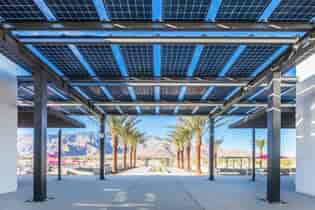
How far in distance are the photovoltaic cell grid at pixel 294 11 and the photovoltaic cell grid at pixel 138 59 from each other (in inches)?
157

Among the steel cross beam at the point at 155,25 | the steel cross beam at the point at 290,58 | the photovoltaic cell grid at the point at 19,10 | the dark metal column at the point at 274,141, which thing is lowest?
the dark metal column at the point at 274,141

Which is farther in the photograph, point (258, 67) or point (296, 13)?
point (258, 67)

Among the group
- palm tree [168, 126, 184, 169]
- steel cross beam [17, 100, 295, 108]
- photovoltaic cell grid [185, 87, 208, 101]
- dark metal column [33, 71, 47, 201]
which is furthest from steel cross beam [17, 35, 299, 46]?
palm tree [168, 126, 184, 169]

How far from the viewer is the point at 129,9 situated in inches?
339

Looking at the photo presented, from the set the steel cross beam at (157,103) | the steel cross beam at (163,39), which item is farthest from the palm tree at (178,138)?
the steel cross beam at (163,39)

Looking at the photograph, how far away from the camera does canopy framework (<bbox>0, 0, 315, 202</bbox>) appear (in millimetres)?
8703

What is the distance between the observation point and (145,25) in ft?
30.5

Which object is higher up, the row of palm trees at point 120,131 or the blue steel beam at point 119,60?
the blue steel beam at point 119,60

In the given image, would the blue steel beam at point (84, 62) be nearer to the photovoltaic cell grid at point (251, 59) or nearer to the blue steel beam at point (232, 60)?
the blue steel beam at point (232, 60)

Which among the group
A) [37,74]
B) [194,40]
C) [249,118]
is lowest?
[249,118]

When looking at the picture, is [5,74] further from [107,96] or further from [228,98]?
[228,98]

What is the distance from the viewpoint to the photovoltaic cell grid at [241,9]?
8.26 m

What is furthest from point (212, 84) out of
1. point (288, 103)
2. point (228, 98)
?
point (288, 103)

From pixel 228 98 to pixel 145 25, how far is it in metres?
11.2
